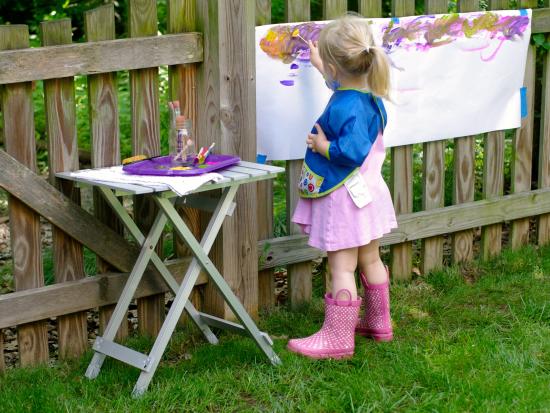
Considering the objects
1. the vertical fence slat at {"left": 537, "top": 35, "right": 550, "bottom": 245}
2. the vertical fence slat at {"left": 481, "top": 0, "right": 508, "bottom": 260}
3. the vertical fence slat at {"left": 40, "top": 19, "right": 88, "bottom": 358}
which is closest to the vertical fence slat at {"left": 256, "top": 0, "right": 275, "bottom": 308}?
the vertical fence slat at {"left": 40, "top": 19, "right": 88, "bottom": 358}

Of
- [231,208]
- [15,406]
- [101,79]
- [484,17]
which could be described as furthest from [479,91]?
[15,406]

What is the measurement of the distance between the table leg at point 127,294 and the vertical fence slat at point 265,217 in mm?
775

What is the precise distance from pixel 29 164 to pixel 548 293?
2694 millimetres

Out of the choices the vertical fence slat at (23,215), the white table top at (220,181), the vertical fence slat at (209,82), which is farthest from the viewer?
the vertical fence slat at (209,82)

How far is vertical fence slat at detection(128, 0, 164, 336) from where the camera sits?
156 inches

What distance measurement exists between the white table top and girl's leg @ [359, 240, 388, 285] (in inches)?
25.5

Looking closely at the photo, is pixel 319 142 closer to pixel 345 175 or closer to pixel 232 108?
pixel 345 175

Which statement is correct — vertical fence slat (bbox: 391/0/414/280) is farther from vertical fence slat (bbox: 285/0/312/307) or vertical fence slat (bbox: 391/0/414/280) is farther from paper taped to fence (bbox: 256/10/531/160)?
vertical fence slat (bbox: 285/0/312/307)

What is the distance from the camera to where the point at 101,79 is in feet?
12.8

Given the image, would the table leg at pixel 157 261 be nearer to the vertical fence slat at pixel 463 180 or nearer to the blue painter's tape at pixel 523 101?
the vertical fence slat at pixel 463 180

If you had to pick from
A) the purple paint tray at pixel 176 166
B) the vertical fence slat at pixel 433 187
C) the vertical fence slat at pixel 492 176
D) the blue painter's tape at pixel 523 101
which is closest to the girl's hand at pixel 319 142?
the purple paint tray at pixel 176 166

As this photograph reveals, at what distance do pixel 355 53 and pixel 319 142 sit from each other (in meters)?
0.39

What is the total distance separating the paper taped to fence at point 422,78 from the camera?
4363 millimetres

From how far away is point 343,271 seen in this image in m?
4.05
